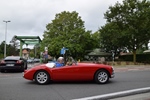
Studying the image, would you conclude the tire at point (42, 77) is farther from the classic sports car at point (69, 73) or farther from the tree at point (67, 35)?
the tree at point (67, 35)

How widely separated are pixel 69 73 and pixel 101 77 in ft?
4.47

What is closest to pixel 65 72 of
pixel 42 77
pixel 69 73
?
pixel 69 73

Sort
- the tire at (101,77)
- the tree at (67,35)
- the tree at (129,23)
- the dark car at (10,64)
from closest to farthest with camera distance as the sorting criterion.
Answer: the tire at (101,77) → the dark car at (10,64) → the tree at (129,23) → the tree at (67,35)

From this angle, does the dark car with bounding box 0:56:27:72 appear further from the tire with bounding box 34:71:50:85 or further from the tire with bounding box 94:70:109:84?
the tire with bounding box 94:70:109:84

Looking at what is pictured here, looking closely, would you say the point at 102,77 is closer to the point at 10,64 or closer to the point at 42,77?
the point at 42,77

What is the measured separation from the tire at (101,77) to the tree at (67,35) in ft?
123

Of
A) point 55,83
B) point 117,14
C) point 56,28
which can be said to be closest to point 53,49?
point 56,28

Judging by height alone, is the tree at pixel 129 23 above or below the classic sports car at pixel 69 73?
above

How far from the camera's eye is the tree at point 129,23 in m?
31.5

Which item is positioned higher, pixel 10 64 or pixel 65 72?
pixel 10 64

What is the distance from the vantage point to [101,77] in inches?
371

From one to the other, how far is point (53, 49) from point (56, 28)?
17.3 feet

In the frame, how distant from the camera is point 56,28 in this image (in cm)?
5088

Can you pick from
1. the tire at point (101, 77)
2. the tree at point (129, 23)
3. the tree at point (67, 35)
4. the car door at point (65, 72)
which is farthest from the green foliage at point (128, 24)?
the car door at point (65, 72)
